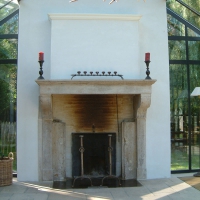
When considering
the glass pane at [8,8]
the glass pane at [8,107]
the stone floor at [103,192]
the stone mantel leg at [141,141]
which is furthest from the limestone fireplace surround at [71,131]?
the glass pane at [8,8]

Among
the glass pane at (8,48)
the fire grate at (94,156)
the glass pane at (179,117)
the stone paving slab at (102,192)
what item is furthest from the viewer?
the glass pane at (179,117)

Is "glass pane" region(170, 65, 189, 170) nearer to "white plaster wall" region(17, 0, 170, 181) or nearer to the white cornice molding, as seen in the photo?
"white plaster wall" region(17, 0, 170, 181)

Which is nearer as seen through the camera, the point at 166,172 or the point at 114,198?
the point at 114,198

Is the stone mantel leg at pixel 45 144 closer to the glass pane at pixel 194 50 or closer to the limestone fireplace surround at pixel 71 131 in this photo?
the limestone fireplace surround at pixel 71 131

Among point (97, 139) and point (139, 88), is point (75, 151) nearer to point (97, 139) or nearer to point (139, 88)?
point (97, 139)

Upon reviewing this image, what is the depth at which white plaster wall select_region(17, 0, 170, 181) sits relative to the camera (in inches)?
254

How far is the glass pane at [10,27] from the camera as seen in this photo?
687 centimetres

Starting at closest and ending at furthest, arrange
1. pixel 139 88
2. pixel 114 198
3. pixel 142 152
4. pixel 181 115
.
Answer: pixel 114 198, pixel 139 88, pixel 142 152, pixel 181 115

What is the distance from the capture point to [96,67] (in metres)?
6.43

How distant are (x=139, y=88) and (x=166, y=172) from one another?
5.82ft

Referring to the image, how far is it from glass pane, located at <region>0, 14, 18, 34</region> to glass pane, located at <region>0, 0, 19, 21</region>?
192mm

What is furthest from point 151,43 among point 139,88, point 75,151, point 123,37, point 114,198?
point 114,198

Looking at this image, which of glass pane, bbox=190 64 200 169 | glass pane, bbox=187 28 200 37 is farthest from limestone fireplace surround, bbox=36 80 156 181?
glass pane, bbox=187 28 200 37

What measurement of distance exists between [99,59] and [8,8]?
7.06ft
